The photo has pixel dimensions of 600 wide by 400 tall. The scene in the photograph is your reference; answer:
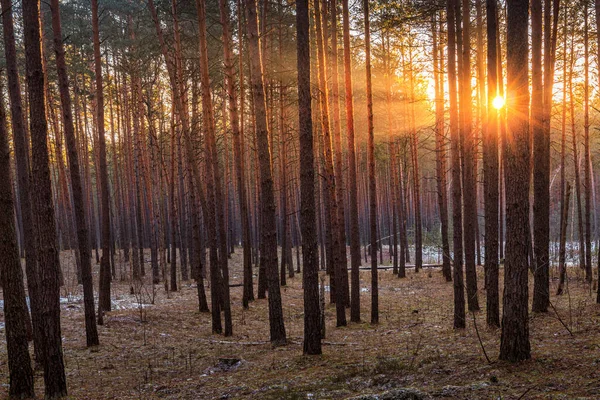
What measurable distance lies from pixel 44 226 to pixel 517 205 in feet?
20.9

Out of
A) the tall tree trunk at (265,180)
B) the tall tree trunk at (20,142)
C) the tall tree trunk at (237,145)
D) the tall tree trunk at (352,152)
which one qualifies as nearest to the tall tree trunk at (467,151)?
the tall tree trunk at (352,152)

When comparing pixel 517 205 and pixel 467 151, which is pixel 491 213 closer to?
pixel 467 151

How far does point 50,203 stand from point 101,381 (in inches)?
128

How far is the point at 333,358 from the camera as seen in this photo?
7.53 meters

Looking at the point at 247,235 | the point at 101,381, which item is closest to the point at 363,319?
the point at 247,235

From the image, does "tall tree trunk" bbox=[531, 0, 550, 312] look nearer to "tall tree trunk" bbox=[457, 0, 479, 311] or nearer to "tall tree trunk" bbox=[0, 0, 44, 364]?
"tall tree trunk" bbox=[457, 0, 479, 311]

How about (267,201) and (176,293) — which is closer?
(267,201)

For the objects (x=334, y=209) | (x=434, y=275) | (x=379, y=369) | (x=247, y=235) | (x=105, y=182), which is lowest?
(x=434, y=275)

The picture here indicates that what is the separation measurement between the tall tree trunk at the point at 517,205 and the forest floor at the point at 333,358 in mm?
392

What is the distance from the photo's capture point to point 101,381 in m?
7.64

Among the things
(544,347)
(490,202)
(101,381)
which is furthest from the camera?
(490,202)

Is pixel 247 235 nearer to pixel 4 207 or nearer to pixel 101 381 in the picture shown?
pixel 101 381

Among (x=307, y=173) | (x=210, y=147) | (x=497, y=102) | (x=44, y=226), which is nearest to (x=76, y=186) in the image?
(x=210, y=147)

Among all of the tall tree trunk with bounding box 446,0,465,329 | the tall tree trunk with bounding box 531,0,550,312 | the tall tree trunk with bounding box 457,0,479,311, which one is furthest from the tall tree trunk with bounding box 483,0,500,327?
the tall tree trunk with bounding box 531,0,550,312
